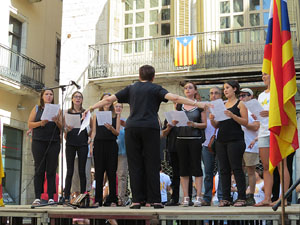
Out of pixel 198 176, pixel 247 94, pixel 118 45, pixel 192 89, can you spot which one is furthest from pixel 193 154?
pixel 118 45

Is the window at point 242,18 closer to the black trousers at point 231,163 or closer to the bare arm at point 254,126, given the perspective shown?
the bare arm at point 254,126

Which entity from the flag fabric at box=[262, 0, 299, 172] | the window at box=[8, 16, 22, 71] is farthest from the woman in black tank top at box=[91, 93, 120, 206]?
the window at box=[8, 16, 22, 71]

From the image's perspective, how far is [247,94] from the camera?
7.85 m

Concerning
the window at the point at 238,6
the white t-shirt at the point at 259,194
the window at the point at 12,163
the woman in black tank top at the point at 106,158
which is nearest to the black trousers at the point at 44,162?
the woman in black tank top at the point at 106,158

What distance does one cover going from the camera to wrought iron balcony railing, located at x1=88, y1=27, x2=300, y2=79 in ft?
49.9

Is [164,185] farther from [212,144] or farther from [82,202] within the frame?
[82,202]

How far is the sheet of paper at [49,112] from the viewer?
733cm

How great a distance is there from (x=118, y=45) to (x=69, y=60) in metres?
1.82

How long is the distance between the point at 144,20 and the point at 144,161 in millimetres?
11533

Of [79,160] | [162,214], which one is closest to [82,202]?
[79,160]

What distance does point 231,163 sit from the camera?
266 inches

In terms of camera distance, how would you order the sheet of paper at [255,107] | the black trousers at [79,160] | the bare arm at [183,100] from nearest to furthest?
the bare arm at [183,100] < the sheet of paper at [255,107] < the black trousers at [79,160]

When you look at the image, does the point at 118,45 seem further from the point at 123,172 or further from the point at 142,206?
the point at 142,206

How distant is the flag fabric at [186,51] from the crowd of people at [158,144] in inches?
306
